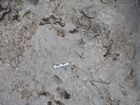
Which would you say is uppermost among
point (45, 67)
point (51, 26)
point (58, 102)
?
point (51, 26)

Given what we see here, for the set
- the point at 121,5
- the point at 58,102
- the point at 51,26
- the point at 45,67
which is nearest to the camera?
the point at 58,102

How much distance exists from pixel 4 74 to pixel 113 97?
737mm

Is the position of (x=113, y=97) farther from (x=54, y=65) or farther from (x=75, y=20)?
(x=75, y=20)

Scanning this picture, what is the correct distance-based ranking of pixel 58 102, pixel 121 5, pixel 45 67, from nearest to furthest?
pixel 58 102 → pixel 45 67 → pixel 121 5

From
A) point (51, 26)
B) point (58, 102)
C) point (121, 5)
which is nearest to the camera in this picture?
point (58, 102)

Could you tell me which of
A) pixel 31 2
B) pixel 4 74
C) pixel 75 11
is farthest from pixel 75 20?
pixel 4 74

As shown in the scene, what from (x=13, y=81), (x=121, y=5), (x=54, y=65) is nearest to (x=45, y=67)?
(x=54, y=65)

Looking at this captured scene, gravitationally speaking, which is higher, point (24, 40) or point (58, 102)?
point (24, 40)

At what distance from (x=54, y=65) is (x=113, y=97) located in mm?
443

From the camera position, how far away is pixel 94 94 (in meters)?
1.61

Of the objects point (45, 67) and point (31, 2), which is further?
point (31, 2)

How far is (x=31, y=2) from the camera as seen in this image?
188 centimetres

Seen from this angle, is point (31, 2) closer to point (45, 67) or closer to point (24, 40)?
point (24, 40)

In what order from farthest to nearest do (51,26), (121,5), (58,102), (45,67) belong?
(121,5) → (51,26) → (45,67) → (58,102)
